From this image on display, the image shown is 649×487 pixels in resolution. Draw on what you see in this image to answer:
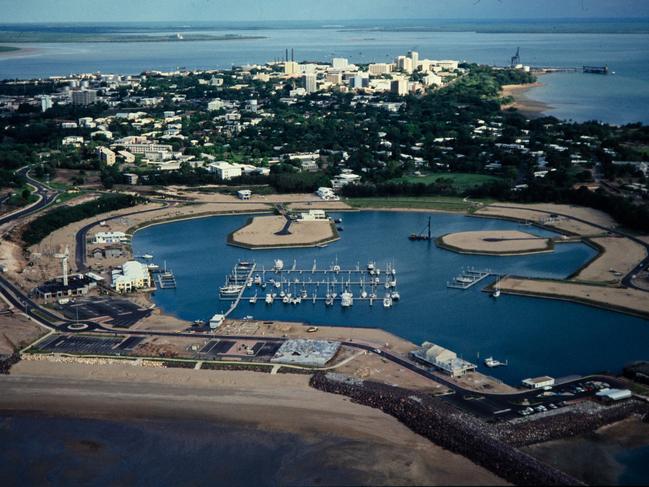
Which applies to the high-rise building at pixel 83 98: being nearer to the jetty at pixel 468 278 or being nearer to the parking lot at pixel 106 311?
the parking lot at pixel 106 311

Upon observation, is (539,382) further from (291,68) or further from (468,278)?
(291,68)

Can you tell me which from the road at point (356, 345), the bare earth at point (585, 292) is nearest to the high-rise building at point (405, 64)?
the road at point (356, 345)

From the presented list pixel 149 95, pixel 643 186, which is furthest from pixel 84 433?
pixel 149 95

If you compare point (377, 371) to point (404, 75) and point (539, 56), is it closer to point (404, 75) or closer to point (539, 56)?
point (404, 75)

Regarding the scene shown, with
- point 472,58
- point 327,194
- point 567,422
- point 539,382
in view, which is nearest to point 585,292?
point 539,382

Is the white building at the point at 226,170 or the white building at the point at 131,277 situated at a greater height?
the white building at the point at 131,277
